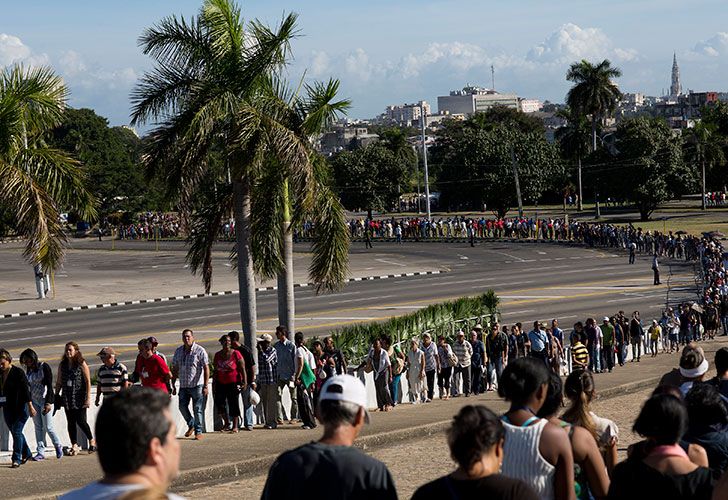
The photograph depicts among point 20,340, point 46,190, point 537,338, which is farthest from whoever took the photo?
point 20,340

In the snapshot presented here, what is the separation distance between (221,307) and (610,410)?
28.8 m

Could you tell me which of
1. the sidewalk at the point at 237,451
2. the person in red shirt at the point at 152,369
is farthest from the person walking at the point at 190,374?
the sidewalk at the point at 237,451

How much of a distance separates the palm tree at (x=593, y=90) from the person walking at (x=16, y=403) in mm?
88177

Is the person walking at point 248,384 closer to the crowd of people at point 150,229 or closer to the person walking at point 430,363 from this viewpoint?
the person walking at point 430,363

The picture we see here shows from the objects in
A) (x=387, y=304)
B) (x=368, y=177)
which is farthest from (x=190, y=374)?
(x=368, y=177)

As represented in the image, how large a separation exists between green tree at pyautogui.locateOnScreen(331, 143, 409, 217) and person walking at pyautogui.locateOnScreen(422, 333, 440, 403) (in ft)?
235

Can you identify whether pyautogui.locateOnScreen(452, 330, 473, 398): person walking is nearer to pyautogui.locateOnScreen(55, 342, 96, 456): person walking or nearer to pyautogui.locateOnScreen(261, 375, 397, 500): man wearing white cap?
pyautogui.locateOnScreen(55, 342, 96, 456): person walking

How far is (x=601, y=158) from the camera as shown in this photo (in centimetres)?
9438

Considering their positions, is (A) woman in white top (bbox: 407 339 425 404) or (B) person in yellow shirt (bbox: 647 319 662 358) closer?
(A) woman in white top (bbox: 407 339 425 404)

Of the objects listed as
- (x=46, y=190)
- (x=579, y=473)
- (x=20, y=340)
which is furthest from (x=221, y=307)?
(x=579, y=473)

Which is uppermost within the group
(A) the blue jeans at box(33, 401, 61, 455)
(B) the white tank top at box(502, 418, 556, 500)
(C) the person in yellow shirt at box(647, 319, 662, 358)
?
(B) the white tank top at box(502, 418, 556, 500)

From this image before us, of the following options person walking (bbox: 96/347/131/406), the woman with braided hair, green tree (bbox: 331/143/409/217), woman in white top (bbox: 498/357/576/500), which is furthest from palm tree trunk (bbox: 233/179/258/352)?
green tree (bbox: 331/143/409/217)

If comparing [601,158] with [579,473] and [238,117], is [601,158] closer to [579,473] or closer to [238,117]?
[238,117]

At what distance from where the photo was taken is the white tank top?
6.54m
